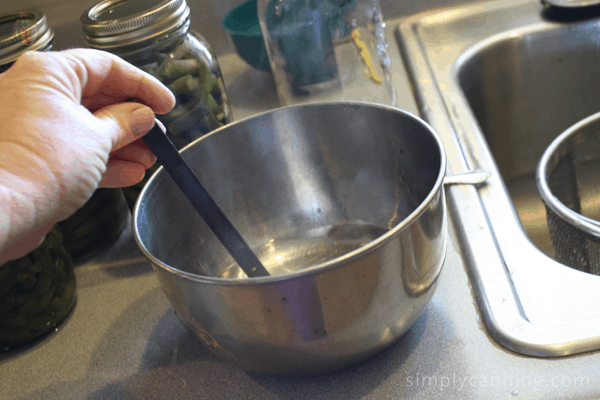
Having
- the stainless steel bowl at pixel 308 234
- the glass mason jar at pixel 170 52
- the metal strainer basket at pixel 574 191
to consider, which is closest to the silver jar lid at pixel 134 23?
the glass mason jar at pixel 170 52

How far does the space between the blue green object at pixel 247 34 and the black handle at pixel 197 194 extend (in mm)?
404

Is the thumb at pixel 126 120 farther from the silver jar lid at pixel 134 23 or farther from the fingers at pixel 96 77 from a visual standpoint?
the silver jar lid at pixel 134 23

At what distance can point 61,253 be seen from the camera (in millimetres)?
475

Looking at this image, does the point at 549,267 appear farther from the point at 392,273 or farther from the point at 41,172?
the point at 41,172

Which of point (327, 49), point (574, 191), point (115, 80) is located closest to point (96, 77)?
point (115, 80)

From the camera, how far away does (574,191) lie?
0.63 meters

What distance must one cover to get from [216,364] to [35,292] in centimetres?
17

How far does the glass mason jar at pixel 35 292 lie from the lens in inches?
17.2

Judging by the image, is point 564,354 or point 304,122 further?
point 304,122

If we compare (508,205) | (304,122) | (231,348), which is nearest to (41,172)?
(231,348)

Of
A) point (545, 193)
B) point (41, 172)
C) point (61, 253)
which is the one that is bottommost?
point (545, 193)

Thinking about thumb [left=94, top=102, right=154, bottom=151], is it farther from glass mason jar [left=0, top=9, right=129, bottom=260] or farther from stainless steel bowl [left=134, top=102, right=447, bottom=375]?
glass mason jar [left=0, top=9, right=129, bottom=260]

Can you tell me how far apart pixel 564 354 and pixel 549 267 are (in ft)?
0.28

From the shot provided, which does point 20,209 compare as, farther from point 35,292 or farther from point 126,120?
point 35,292
